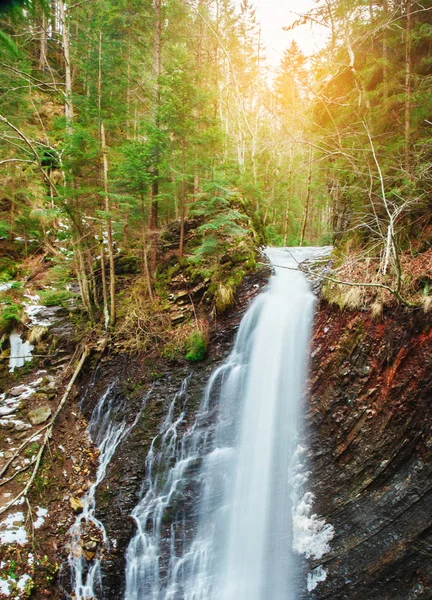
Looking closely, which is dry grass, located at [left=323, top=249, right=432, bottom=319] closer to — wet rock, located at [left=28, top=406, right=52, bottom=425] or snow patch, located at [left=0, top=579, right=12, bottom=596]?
snow patch, located at [left=0, top=579, right=12, bottom=596]

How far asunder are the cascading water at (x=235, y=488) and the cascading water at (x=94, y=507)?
0.66 meters

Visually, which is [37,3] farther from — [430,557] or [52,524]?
[52,524]

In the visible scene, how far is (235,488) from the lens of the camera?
5.50 metres

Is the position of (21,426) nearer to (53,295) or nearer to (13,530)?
(13,530)

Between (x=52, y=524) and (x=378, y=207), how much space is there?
9.62 meters

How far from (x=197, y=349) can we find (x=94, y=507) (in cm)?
402

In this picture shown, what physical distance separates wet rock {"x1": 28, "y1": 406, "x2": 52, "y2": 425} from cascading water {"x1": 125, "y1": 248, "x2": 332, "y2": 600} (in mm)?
3336

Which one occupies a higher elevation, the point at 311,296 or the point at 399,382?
the point at 311,296

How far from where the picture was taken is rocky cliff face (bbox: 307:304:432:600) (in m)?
3.68

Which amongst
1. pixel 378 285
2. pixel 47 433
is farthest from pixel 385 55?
A: pixel 47 433

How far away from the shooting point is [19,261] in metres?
12.7

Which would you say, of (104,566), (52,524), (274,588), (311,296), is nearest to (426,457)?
(274,588)

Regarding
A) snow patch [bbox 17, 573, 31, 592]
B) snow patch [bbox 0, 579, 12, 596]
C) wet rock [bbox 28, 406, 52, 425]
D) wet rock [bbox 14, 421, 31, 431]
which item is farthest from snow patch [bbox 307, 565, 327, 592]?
wet rock [bbox 14, 421, 31, 431]

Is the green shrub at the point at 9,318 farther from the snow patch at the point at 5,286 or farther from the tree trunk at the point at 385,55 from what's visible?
the tree trunk at the point at 385,55
